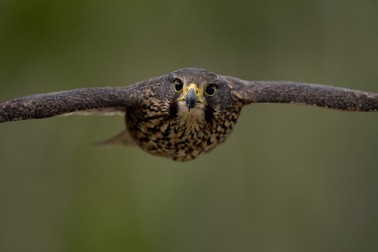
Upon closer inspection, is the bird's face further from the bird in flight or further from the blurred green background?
the blurred green background

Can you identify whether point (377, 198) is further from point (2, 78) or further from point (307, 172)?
point (2, 78)

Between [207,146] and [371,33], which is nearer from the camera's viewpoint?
[207,146]

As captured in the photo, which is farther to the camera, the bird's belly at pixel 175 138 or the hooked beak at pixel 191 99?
the bird's belly at pixel 175 138

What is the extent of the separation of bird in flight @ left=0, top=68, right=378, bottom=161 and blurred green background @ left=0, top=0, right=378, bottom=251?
3.49 meters

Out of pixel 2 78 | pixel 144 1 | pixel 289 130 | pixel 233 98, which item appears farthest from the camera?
pixel 289 130

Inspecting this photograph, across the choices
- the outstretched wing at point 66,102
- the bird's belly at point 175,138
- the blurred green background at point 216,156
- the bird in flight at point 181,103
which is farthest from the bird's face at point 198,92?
the blurred green background at point 216,156

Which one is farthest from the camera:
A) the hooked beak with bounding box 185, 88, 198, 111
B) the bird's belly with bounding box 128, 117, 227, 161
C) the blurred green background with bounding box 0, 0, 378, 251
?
the blurred green background with bounding box 0, 0, 378, 251

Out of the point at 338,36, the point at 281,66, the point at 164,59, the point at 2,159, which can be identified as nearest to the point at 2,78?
the point at 2,159

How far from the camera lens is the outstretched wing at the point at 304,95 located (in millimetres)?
8633

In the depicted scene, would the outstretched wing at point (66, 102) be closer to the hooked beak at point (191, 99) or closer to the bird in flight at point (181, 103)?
the bird in flight at point (181, 103)

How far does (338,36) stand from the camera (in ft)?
43.1

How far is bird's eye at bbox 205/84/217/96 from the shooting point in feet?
26.7

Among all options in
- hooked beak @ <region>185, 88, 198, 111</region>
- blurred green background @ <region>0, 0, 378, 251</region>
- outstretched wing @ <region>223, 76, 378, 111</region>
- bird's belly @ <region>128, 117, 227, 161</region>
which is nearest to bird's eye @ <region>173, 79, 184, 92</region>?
hooked beak @ <region>185, 88, 198, 111</region>

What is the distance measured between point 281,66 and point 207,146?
4262 millimetres
